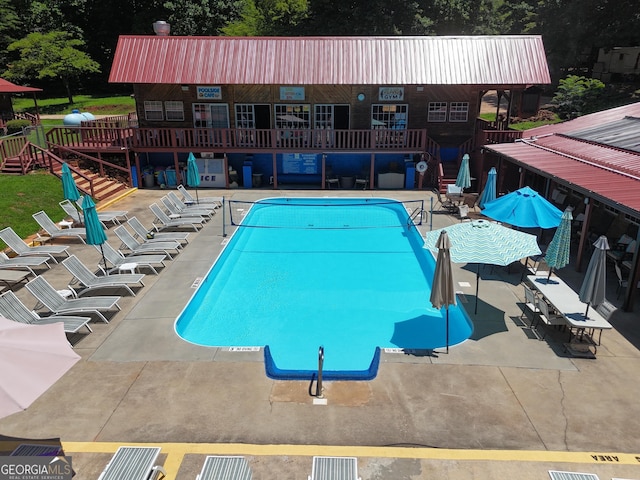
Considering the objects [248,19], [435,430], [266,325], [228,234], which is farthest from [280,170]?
[248,19]

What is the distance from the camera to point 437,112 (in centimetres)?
2512

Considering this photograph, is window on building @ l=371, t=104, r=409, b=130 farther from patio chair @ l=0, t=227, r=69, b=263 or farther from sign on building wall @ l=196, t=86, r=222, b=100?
patio chair @ l=0, t=227, r=69, b=263

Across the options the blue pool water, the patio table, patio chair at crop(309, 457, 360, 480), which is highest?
the patio table

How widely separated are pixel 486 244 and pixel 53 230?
14252mm

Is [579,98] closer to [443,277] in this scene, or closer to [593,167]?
[593,167]

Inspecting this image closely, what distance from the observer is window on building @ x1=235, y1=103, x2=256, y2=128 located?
25156mm

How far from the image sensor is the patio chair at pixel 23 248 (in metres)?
14.2

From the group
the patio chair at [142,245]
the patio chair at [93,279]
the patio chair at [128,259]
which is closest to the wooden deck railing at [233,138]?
the patio chair at [142,245]

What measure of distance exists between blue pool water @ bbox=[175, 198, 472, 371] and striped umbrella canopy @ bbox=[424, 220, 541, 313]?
1992mm

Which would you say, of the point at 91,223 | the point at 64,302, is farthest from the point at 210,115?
the point at 64,302

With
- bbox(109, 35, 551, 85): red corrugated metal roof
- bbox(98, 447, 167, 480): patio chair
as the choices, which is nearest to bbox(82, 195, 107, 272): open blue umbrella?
bbox(98, 447, 167, 480): patio chair

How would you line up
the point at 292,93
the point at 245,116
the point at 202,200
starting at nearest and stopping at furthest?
the point at 202,200
the point at 292,93
the point at 245,116

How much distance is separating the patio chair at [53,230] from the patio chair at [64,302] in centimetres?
523

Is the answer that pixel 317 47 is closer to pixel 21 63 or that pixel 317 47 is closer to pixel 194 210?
pixel 194 210
